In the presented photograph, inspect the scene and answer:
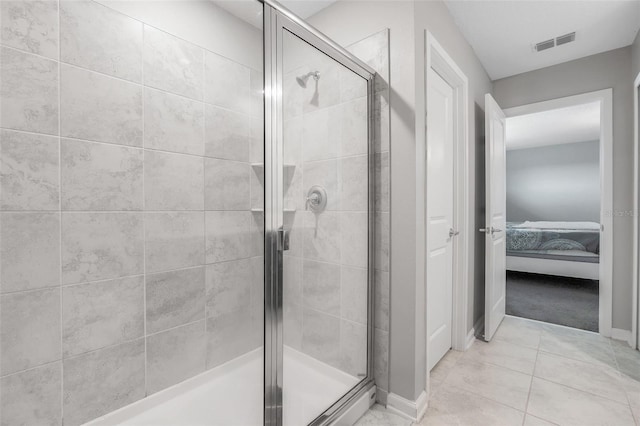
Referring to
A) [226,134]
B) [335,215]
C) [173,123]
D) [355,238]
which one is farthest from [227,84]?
[355,238]

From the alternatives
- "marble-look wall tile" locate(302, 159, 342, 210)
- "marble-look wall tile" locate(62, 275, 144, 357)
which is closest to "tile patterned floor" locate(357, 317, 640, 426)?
"marble-look wall tile" locate(302, 159, 342, 210)

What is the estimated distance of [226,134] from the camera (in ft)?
6.11

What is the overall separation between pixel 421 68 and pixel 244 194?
1.30m

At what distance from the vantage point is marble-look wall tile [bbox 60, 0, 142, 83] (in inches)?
50.5

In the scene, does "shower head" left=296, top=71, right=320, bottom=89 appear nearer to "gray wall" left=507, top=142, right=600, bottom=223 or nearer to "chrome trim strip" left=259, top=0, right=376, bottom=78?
"chrome trim strip" left=259, top=0, right=376, bottom=78

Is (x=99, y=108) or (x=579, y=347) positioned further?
(x=579, y=347)

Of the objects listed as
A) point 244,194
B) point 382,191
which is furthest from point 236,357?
point 382,191

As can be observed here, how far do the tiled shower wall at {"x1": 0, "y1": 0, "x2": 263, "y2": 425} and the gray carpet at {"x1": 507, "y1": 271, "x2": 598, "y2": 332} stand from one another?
313 cm

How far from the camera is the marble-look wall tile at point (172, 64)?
1.54 m

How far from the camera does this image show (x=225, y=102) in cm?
186

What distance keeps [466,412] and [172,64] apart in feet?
8.42

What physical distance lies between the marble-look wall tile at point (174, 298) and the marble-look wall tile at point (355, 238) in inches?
35.3

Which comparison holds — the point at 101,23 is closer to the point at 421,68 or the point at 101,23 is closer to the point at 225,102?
the point at 225,102

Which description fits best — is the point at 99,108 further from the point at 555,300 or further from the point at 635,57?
the point at 555,300
